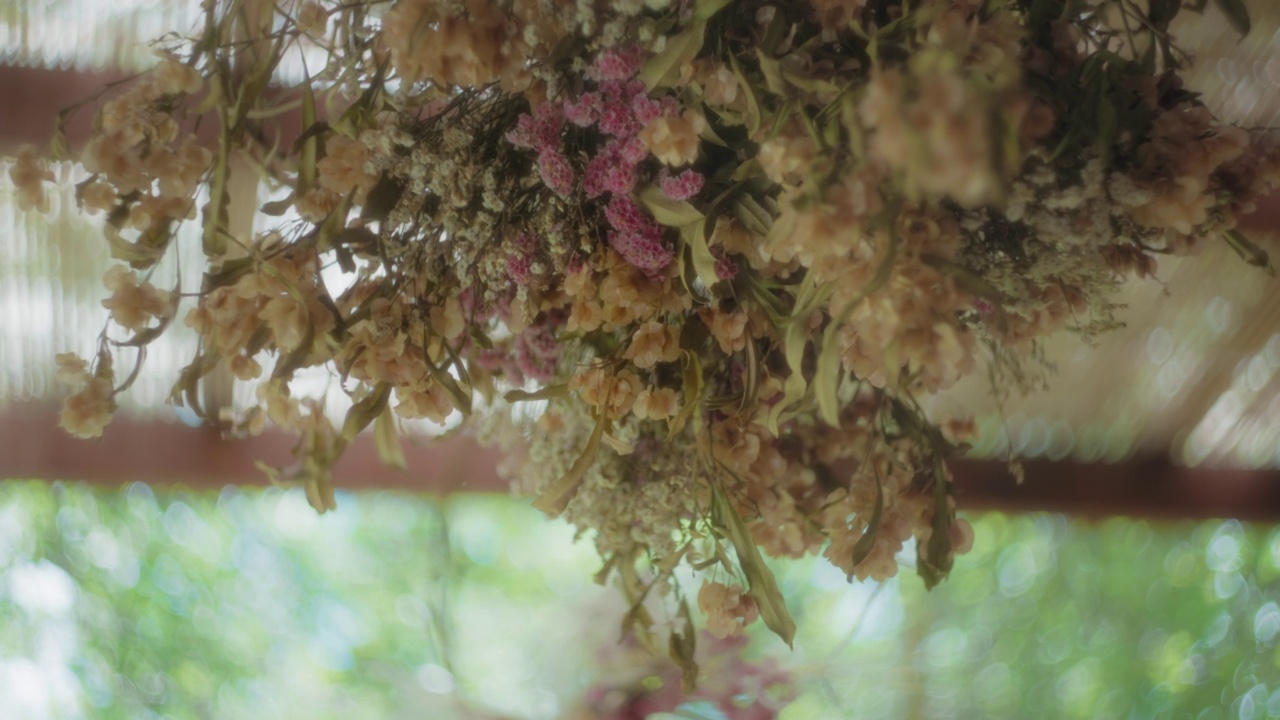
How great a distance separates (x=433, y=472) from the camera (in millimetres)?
1310

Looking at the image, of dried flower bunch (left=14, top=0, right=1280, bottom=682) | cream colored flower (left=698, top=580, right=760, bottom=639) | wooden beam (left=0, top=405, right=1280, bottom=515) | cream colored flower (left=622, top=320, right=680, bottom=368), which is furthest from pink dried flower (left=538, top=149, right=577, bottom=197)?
wooden beam (left=0, top=405, right=1280, bottom=515)

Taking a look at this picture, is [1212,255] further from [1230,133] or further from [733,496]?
[733,496]

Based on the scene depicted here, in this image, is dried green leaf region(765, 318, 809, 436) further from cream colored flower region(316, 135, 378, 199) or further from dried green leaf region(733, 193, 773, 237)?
cream colored flower region(316, 135, 378, 199)

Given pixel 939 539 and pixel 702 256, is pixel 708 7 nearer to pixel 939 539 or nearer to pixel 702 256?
pixel 702 256

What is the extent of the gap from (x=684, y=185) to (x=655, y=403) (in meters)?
0.16

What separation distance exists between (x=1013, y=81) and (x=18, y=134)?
3.67 feet

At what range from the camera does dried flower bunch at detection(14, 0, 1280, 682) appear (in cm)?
48

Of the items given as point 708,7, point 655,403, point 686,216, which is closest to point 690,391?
point 655,403

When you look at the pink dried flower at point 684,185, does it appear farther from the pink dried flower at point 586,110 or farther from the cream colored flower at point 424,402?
the cream colored flower at point 424,402

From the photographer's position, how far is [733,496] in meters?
0.69

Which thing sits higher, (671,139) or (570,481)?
(671,139)

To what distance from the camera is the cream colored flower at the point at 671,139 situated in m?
0.50

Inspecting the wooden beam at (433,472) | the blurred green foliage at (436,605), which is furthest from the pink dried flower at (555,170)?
the blurred green foliage at (436,605)

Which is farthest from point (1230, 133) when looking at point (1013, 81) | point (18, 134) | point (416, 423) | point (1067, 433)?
point (18, 134)
